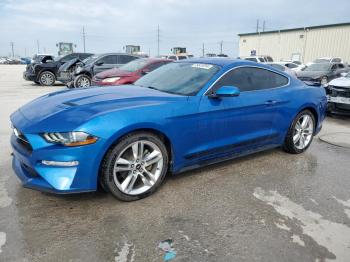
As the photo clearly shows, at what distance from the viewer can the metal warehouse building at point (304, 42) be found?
35188 mm

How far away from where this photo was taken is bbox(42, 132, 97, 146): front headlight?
9.34 ft

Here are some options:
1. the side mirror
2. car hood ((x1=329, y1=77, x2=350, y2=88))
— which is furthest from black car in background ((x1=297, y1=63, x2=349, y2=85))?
the side mirror

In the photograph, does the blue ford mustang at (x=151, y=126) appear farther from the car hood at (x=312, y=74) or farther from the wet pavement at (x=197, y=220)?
the car hood at (x=312, y=74)

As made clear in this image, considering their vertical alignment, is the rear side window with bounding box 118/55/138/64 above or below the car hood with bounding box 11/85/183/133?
above

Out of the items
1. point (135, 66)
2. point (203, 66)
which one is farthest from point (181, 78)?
point (135, 66)

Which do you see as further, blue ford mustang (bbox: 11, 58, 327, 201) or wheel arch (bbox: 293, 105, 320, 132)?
wheel arch (bbox: 293, 105, 320, 132)

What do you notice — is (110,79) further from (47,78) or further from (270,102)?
(47,78)

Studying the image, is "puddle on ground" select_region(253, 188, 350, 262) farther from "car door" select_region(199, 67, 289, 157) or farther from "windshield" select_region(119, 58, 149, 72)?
"windshield" select_region(119, 58, 149, 72)

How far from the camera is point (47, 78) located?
608 inches

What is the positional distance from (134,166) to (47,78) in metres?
13.8

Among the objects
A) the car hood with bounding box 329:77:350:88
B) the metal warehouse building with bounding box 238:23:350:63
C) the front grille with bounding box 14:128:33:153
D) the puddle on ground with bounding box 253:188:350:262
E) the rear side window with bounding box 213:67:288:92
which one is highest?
the metal warehouse building with bounding box 238:23:350:63

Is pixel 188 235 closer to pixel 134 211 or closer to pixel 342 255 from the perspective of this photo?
pixel 134 211

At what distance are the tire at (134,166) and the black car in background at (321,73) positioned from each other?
12.5 metres

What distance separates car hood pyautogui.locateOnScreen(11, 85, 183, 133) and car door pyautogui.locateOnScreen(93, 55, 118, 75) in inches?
365
